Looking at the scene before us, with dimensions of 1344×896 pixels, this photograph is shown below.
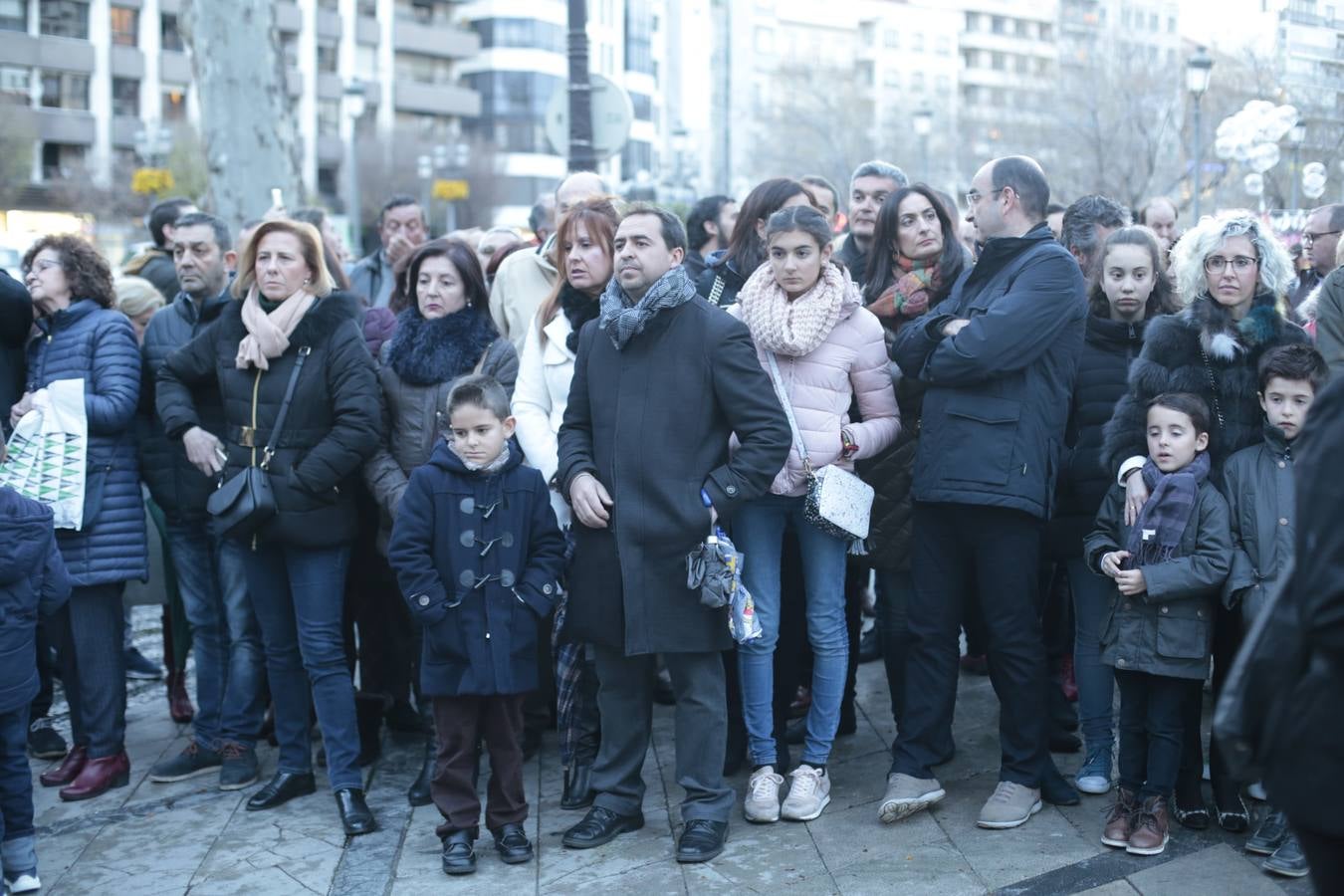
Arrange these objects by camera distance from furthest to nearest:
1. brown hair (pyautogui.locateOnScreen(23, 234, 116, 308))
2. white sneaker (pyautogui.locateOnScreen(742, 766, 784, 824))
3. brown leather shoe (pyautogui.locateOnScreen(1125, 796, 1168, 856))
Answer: brown hair (pyautogui.locateOnScreen(23, 234, 116, 308)) < white sneaker (pyautogui.locateOnScreen(742, 766, 784, 824)) < brown leather shoe (pyautogui.locateOnScreen(1125, 796, 1168, 856))

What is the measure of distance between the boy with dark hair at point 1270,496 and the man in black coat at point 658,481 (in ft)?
5.10

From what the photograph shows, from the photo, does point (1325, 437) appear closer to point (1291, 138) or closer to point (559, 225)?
point (559, 225)

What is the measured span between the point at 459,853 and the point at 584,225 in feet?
7.79

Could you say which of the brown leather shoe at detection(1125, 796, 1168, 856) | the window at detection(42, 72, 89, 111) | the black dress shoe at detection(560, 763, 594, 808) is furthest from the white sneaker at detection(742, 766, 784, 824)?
the window at detection(42, 72, 89, 111)

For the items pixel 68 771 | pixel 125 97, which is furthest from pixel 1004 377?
pixel 125 97

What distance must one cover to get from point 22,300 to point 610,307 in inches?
103

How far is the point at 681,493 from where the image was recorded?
5.04 metres

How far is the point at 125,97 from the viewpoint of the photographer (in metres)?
57.7

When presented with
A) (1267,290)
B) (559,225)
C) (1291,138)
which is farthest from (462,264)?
(1291,138)

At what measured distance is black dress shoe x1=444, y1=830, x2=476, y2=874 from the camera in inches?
199

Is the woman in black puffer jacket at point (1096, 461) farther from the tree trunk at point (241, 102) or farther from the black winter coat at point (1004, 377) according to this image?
the tree trunk at point (241, 102)

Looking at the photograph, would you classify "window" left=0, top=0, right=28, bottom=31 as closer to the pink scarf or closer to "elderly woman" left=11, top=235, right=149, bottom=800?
"elderly woman" left=11, top=235, right=149, bottom=800

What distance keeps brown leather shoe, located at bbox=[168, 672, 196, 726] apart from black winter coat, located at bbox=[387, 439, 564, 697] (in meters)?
2.47

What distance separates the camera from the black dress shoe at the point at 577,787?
18.7 feet
